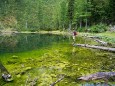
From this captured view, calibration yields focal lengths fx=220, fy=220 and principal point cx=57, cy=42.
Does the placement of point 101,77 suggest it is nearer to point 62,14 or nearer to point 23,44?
point 23,44

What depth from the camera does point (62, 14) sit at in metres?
92.3

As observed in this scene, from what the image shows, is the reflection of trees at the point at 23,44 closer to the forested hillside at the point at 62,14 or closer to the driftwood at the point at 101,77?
the driftwood at the point at 101,77

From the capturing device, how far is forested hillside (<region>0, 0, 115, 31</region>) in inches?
2848

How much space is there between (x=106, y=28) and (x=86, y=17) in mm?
16224

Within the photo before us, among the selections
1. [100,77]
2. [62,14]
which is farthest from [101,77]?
[62,14]

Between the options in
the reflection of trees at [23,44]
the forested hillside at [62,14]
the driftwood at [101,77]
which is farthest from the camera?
the forested hillside at [62,14]

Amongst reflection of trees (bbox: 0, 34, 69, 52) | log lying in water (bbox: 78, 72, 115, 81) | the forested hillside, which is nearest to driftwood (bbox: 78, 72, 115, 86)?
log lying in water (bbox: 78, 72, 115, 81)

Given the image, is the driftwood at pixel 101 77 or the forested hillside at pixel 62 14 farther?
the forested hillside at pixel 62 14

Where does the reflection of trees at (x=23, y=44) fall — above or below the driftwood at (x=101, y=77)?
below

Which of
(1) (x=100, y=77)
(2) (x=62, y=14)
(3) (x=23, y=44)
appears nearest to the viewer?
(1) (x=100, y=77)

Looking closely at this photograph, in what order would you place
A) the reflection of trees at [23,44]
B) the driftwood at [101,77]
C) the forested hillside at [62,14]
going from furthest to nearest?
the forested hillside at [62,14], the reflection of trees at [23,44], the driftwood at [101,77]

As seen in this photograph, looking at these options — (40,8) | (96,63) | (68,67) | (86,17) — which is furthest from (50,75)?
(40,8)

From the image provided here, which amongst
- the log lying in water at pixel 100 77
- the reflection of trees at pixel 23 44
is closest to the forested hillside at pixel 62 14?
the reflection of trees at pixel 23 44

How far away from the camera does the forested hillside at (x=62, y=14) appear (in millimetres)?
72338
